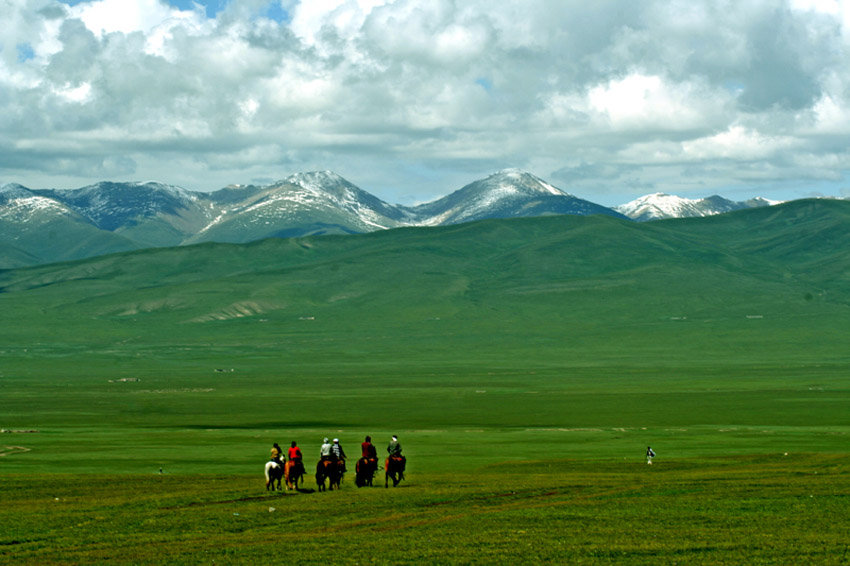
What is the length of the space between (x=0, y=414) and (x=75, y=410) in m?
7.83

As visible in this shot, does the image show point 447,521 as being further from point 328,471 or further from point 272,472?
point 272,472

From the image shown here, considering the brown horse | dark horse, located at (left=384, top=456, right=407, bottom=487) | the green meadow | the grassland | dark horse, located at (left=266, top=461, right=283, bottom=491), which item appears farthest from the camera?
dark horse, located at (left=384, top=456, right=407, bottom=487)

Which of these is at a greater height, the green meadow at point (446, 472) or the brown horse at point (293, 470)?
the brown horse at point (293, 470)

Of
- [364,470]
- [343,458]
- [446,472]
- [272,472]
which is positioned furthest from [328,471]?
[446,472]

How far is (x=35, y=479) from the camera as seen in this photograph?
162ft

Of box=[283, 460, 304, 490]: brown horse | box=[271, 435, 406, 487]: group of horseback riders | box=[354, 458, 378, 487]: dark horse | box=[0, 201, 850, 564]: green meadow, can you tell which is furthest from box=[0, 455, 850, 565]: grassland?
box=[283, 460, 304, 490]: brown horse

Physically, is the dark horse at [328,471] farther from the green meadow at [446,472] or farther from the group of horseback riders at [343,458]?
the green meadow at [446,472]

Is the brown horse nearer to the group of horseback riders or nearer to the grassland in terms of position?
the group of horseback riders

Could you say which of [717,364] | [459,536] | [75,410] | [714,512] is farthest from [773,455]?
[717,364]

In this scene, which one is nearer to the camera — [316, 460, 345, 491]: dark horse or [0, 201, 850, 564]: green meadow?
[0, 201, 850, 564]: green meadow

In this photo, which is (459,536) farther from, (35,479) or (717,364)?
(717,364)

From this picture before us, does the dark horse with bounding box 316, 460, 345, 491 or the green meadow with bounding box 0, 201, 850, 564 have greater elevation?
the dark horse with bounding box 316, 460, 345, 491

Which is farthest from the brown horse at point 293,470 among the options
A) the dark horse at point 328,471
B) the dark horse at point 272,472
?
the dark horse at point 328,471

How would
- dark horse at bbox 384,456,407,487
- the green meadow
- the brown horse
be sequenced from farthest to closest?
dark horse at bbox 384,456,407,487 → the brown horse → the green meadow
